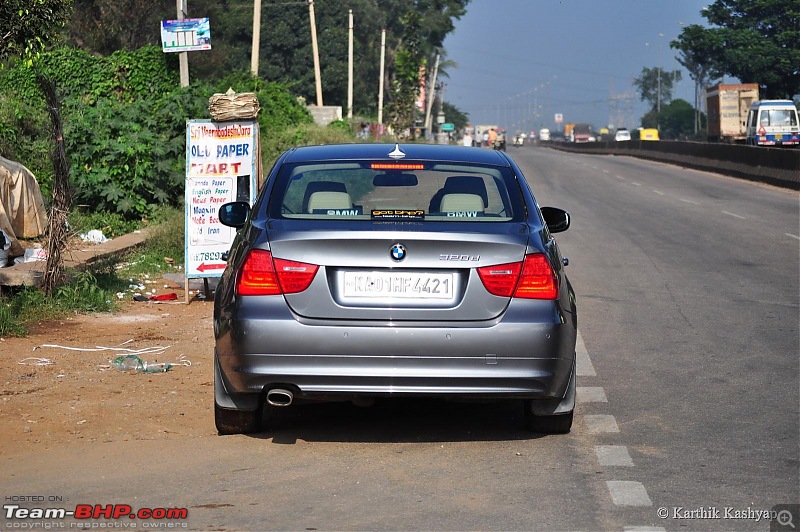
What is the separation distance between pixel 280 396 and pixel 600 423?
6.68 feet

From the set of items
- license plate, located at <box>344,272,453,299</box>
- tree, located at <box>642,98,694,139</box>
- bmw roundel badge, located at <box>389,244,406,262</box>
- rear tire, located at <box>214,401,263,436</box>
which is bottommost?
rear tire, located at <box>214,401,263,436</box>

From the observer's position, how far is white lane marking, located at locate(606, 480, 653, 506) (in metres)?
5.30

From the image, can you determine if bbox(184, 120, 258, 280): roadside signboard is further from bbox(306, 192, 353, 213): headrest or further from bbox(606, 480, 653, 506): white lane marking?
bbox(606, 480, 653, 506): white lane marking

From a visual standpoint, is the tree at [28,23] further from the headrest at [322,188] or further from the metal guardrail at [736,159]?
the metal guardrail at [736,159]

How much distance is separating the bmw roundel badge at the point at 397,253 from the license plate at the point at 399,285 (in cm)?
8

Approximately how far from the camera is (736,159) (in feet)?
134

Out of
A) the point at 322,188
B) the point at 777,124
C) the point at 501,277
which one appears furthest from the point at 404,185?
the point at 777,124

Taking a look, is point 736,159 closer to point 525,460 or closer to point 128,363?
point 128,363

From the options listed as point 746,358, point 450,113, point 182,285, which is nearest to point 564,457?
point 746,358

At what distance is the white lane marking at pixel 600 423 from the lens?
677 cm

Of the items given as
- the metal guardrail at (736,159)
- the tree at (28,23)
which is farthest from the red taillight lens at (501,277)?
the metal guardrail at (736,159)

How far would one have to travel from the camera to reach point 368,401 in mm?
6629
